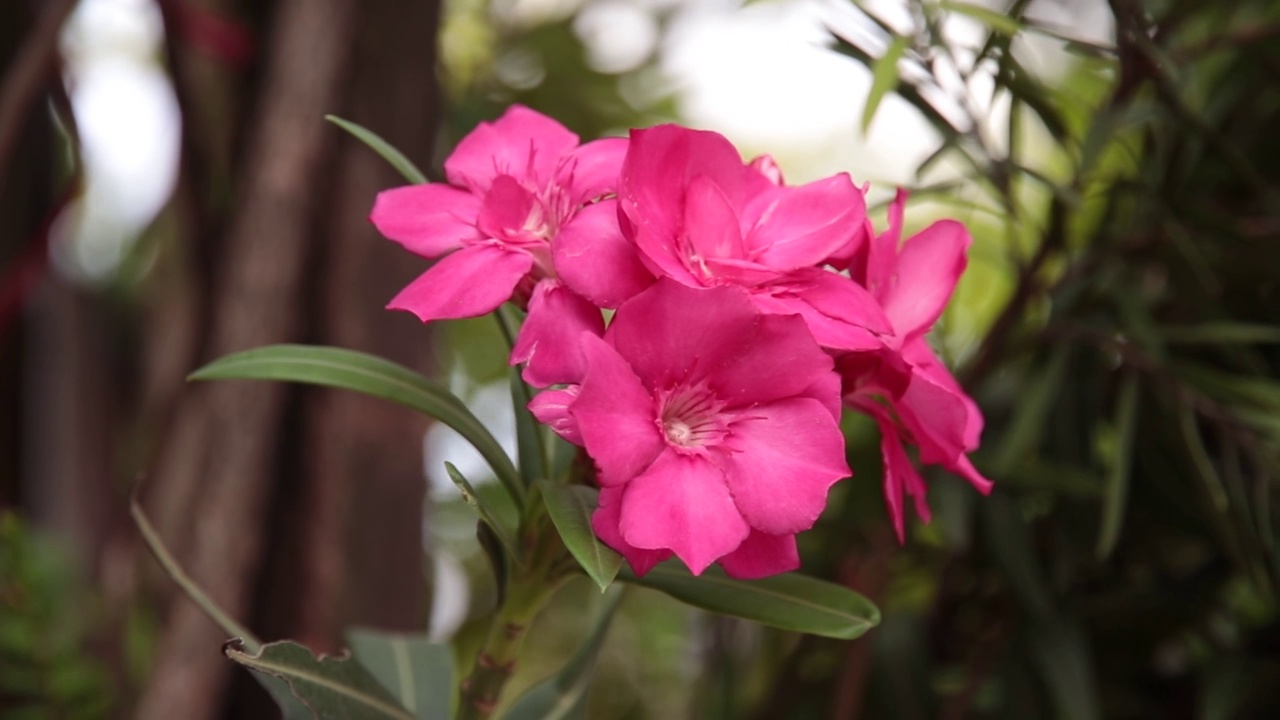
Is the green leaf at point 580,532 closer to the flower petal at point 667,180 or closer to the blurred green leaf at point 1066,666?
the flower petal at point 667,180

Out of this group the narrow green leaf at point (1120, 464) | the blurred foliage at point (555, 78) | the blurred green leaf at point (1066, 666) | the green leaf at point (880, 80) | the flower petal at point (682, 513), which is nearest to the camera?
the flower petal at point (682, 513)

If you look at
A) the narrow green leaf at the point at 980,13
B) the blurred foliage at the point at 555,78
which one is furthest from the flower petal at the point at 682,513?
the blurred foliage at the point at 555,78

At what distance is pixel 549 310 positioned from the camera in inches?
13.3

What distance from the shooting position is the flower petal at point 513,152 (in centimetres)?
40

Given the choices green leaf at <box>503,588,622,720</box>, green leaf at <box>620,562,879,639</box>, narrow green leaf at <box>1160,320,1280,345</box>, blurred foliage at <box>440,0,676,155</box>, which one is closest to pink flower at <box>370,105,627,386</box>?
green leaf at <box>620,562,879,639</box>

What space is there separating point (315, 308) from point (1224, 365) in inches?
31.0

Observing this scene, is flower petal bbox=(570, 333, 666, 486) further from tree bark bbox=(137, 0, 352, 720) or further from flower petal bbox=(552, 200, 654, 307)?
tree bark bbox=(137, 0, 352, 720)

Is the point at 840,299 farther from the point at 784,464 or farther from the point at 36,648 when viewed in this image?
the point at 36,648

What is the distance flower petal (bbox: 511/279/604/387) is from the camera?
1.08ft

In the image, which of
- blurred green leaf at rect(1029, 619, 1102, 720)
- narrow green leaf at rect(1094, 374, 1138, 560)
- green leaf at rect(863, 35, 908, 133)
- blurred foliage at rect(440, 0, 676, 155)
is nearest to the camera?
green leaf at rect(863, 35, 908, 133)

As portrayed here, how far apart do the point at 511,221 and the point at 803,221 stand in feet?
0.37

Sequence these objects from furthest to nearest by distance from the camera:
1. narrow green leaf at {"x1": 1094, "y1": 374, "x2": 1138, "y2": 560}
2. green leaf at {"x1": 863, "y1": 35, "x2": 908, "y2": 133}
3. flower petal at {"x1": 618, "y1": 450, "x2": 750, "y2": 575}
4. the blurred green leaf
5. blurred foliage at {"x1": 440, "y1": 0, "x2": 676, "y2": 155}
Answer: blurred foliage at {"x1": 440, "y1": 0, "x2": 676, "y2": 155} < the blurred green leaf < narrow green leaf at {"x1": 1094, "y1": 374, "x2": 1138, "y2": 560} < green leaf at {"x1": 863, "y1": 35, "x2": 908, "y2": 133} < flower petal at {"x1": 618, "y1": 450, "x2": 750, "y2": 575}

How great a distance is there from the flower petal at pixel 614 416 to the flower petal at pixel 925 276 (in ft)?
0.42

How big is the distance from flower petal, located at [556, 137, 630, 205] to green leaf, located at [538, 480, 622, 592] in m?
0.11
